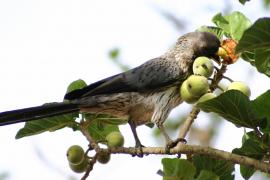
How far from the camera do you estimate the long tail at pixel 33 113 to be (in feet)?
11.0

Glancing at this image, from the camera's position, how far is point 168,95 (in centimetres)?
413

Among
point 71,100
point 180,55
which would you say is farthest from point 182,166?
point 180,55

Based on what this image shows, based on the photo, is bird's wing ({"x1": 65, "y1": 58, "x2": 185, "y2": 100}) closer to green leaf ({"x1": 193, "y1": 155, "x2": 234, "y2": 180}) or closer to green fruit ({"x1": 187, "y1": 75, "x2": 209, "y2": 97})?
green fruit ({"x1": 187, "y1": 75, "x2": 209, "y2": 97})

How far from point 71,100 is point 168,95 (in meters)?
0.78

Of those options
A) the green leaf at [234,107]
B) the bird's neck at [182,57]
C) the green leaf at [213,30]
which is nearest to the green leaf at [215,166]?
the green leaf at [234,107]

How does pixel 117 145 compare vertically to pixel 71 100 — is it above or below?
below

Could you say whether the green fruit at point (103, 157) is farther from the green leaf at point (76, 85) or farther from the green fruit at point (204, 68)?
the green leaf at point (76, 85)

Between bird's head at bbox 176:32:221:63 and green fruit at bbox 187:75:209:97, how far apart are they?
0.80 metres

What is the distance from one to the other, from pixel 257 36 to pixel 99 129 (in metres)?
1.53

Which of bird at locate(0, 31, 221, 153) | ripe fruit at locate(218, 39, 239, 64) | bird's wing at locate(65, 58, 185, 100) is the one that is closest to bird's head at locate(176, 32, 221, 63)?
bird at locate(0, 31, 221, 153)

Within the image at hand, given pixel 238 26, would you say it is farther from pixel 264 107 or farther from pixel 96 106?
pixel 96 106

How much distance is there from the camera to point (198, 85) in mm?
2887

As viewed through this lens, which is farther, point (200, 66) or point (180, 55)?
point (180, 55)

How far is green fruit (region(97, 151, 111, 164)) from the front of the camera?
2.86 m
